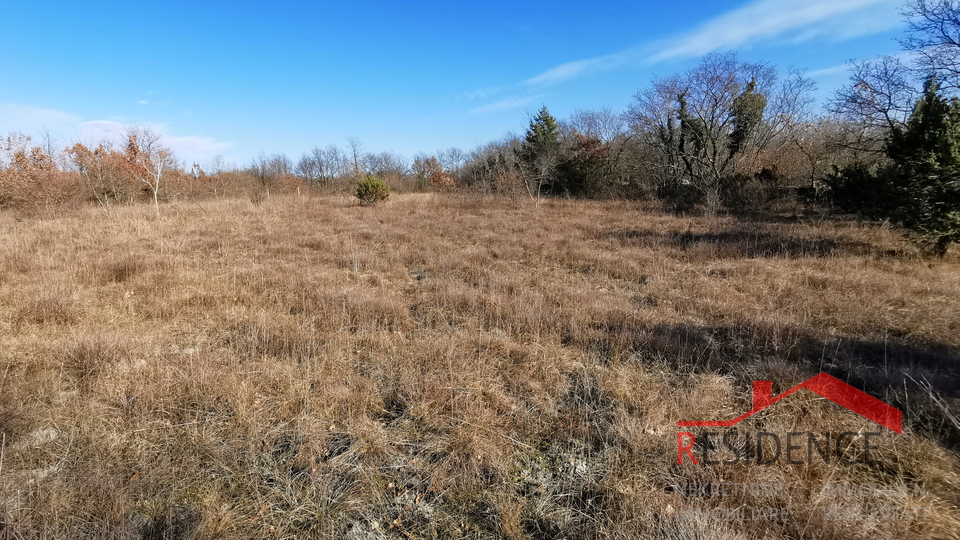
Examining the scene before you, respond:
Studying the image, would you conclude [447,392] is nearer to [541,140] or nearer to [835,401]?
[835,401]

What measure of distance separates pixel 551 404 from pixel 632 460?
2.26 feet

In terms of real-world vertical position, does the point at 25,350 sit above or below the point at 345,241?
below

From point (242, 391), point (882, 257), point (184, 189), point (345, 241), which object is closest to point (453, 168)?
point (184, 189)

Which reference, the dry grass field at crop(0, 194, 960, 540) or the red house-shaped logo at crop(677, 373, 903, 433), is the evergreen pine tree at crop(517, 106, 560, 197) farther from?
the red house-shaped logo at crop(677, 373, 903, 433)

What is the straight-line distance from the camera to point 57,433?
240 cm

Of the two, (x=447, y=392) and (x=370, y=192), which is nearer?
(x=447, y=392)

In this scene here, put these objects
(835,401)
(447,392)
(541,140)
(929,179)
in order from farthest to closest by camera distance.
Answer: (541,140), (929,179), (447,392), (835,401)

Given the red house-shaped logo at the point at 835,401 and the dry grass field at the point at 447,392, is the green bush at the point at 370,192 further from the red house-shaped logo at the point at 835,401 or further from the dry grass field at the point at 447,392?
the red house-shaped logo at the point at 835,401

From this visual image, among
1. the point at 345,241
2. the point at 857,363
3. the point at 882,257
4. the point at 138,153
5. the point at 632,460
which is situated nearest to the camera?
the point at 632,460

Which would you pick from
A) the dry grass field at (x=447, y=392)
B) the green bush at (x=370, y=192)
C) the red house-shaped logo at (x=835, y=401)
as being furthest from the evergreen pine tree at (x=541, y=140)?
the red house-shaped logo at (x=835, y=401)

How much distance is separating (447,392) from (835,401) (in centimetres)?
268

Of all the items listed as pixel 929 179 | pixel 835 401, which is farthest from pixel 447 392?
pixel 929 179

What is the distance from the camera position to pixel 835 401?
2.55 meters

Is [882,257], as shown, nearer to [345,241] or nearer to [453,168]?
[345,241]
